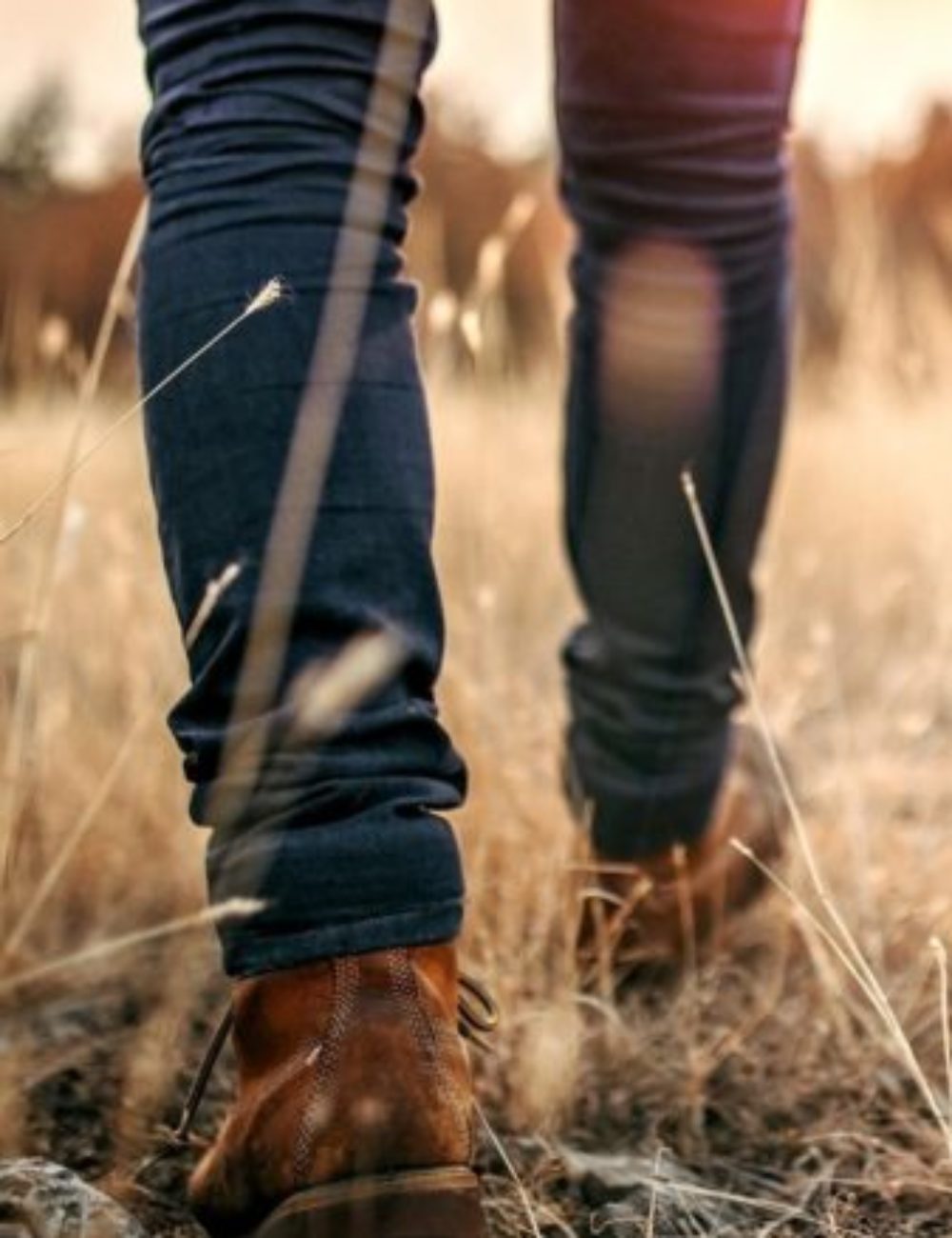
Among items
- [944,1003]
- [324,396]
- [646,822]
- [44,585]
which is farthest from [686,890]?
[324,396]

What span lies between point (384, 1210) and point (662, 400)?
681 millimetres

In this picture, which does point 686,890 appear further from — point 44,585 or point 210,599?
point 210,599

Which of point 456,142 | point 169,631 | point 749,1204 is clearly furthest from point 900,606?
point 456,142

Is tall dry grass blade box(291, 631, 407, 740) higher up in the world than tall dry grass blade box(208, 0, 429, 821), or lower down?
lower down

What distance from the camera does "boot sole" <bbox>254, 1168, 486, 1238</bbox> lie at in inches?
32.0

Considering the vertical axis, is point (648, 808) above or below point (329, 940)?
below

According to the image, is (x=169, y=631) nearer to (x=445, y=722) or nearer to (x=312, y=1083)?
(x=445, y=722)

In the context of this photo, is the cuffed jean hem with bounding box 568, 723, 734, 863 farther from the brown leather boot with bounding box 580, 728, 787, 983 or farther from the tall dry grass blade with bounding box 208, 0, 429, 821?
the tall dry grass blade with bounding box 208, 0, 429, 821

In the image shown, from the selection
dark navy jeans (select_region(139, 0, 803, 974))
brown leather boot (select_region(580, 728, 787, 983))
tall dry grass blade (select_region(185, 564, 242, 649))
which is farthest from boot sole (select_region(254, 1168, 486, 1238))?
brown leather boot (select_region(580, 728, 787, 983))

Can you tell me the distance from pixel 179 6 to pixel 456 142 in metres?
7.89

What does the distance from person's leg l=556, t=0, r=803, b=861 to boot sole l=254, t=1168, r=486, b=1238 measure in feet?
1.90

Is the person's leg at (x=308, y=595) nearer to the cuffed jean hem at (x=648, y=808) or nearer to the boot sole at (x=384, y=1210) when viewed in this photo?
the boot sole at (x=384, y=1210)

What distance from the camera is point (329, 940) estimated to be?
85cm

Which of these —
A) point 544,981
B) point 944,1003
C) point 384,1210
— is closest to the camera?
point 384,1210
